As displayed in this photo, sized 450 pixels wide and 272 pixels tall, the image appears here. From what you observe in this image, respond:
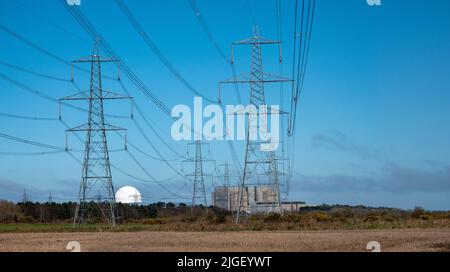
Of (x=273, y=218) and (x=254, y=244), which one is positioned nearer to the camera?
(x=254, y=244)

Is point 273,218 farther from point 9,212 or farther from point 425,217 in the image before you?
point 9,212

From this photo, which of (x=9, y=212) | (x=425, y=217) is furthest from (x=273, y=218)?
(x=9, y=212)

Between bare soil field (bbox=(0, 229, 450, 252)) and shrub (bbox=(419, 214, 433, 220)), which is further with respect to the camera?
shrub (bbox=(419, 214, 433, 220))

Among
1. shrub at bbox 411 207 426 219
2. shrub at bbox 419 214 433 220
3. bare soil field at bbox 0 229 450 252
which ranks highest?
shrub at bbox 411 207 426 219

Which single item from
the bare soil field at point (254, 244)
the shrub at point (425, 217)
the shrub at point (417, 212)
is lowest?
the bare soil field at point (254, 244)

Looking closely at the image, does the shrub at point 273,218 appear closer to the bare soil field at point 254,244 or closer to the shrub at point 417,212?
the bare soil field at point 254,244

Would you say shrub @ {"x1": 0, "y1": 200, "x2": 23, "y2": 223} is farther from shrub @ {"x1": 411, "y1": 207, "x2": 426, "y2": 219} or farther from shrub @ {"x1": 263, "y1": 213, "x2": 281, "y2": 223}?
shrub @ {"x1": 411, "y1": 207, "x2": 426, "y2": 219}

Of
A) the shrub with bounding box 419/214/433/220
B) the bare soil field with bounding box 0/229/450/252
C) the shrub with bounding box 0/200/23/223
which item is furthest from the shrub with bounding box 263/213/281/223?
the shrub with bounding box 0/200/23/223

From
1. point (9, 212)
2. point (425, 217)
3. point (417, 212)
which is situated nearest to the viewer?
point (425, 217)

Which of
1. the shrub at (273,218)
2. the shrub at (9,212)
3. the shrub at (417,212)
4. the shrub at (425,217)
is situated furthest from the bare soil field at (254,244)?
the shrub at (9,212)
